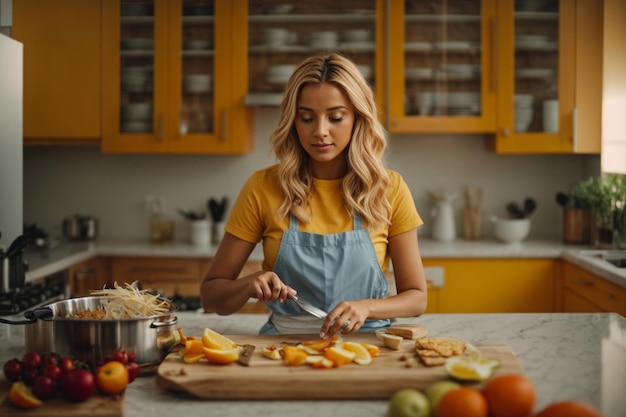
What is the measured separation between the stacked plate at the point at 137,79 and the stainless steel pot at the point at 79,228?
830 millimetres

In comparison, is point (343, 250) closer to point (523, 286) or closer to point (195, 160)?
point (523, 286)

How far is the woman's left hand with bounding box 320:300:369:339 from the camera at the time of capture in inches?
67.3

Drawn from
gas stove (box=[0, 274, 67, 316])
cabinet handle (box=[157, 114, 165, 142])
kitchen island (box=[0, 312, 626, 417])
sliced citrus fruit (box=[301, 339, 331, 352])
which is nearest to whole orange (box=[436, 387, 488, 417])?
kitchen island (box=[0, 312, 626, 417])

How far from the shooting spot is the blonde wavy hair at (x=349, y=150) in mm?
2045

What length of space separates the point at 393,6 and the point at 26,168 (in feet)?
8.22

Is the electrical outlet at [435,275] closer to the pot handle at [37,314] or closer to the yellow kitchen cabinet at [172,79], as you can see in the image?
the yellow kitchen cabinet at [172,79]

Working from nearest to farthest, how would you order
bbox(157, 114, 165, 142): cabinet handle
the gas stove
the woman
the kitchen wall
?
1. the woman
2. the gas stove
3. bbox(157, 114, 165, 142): cabinet handle
4. the kitchen wall

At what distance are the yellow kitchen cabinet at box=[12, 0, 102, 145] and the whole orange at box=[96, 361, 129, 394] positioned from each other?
3.06 meters

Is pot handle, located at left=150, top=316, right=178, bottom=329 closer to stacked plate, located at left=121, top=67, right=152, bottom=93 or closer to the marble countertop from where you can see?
the marble countertop

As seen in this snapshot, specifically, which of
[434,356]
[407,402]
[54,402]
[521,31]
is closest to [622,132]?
[521,31]

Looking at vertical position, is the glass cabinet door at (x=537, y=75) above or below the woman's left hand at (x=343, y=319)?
above

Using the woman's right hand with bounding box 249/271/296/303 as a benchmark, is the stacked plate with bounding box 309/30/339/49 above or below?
above

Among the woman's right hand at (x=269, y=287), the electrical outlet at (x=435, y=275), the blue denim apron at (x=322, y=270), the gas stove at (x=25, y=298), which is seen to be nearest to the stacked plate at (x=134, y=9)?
the gas stove at (x=25, y=298)

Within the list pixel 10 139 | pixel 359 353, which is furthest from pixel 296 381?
pixel 10 139
